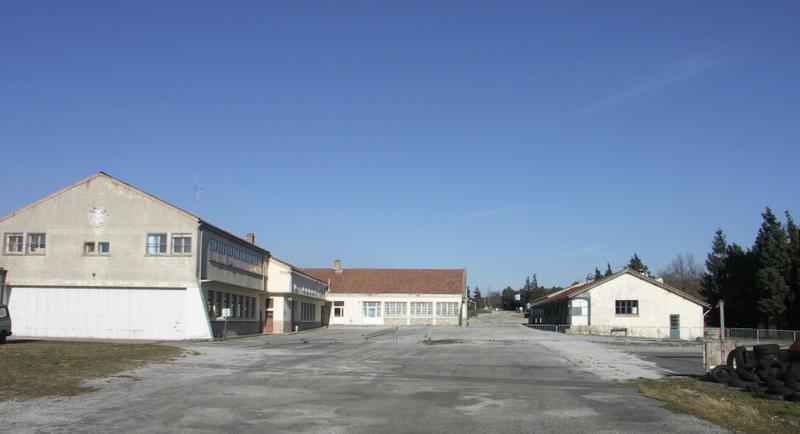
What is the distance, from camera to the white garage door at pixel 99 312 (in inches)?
1631

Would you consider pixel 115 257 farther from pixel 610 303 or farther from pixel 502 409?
pixel 610 303

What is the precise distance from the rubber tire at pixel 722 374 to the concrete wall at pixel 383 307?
67800mm

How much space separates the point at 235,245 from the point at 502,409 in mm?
39620

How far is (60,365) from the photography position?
20344mm

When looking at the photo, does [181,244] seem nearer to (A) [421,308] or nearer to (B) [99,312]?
(B) [99,312]

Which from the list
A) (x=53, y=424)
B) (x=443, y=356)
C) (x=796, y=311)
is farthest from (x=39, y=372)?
(x=796, y=311)

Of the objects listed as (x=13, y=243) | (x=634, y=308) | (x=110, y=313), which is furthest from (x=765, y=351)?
(x=634, y=308)

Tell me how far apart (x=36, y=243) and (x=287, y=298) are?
2257cm

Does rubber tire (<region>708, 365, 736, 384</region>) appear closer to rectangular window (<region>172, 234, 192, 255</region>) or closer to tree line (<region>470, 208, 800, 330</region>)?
rectangular window (<region>172, 234, 192, 255</region>)

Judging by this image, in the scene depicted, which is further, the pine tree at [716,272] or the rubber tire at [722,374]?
the pine tree at [716,272]

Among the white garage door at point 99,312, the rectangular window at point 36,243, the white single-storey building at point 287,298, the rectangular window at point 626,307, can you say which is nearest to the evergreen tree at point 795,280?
the rectangular window at point 626,307

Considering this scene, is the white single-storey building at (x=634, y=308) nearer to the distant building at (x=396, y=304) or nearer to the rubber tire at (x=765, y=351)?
the distant building at (x=396, y=304)

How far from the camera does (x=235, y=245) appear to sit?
50.4 metres

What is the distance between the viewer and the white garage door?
41438 millimetres
